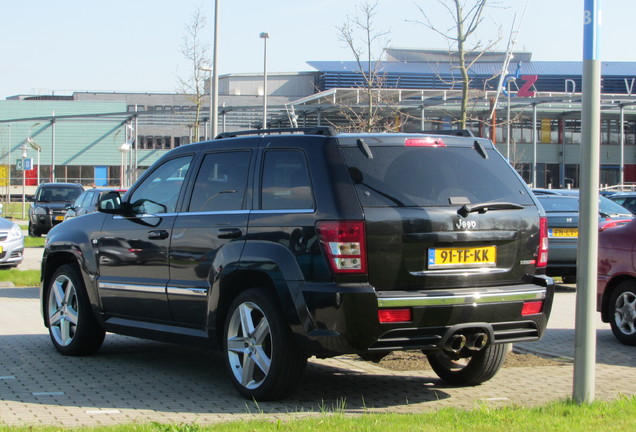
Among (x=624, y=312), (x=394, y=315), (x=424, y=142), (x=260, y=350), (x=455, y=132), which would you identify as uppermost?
(x=455, y=132)

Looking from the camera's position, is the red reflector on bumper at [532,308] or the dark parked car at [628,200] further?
the dark parked car at [628,200]

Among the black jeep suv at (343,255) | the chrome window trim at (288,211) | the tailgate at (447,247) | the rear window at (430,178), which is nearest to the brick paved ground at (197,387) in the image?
the black jeep suv at (343,255)

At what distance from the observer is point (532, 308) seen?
643 cm

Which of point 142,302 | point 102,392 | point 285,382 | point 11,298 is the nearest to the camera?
point 285,382

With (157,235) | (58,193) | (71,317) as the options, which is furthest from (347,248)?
(58,193)

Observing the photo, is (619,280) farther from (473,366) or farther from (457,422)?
(457,422)

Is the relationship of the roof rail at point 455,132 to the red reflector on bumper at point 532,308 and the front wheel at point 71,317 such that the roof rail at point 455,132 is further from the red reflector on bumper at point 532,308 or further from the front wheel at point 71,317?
the front wheel at point 71,317

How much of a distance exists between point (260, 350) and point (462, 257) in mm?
1566

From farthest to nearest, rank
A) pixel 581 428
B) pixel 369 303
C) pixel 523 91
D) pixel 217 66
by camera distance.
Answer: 1. pixel 523 91
2. pixel 217 66
3. pixel 369 303
4. pixel 581 428

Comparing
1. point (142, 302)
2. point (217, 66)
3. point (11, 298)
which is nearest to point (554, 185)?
point (217, 66)

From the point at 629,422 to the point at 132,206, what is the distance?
4.56m

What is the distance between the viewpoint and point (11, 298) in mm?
13492

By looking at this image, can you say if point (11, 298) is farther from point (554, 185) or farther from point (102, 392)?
point (554, 185)

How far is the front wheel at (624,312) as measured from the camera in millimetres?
9516
